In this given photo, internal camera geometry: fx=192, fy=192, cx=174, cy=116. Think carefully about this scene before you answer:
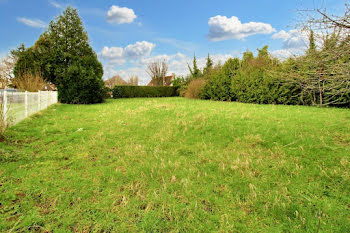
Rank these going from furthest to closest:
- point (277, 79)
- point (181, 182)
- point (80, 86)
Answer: point (80, 86), point (277, 79), point (181, 182)

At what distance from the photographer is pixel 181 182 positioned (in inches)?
109

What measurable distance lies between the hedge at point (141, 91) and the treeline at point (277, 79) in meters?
7.91

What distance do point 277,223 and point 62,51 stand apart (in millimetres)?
21851

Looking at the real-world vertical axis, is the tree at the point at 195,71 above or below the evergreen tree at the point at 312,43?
above

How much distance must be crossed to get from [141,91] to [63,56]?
10.5m

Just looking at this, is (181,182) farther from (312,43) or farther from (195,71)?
(195,71)

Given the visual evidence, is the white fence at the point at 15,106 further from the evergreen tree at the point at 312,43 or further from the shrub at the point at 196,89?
the shrub at the point at 196,89

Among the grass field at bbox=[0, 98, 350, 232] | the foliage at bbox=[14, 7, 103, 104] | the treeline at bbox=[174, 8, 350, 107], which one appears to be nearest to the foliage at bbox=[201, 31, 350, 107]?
the treeline at bbox=[174, 8, 350, 107]

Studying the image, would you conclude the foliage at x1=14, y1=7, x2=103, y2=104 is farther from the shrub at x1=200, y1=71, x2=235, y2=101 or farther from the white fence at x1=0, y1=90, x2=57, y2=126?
the shrub at x1=200, y1=71, x2=235, y2=101

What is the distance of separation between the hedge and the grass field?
2081 centimetres

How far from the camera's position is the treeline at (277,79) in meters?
3.25

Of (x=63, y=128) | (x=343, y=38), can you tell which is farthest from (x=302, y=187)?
(x=63, y=128)

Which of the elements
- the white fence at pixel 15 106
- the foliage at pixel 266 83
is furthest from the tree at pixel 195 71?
the white fence at pixel 15 106

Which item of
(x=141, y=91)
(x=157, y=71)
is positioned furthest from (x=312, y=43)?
(x=157, y=71)
